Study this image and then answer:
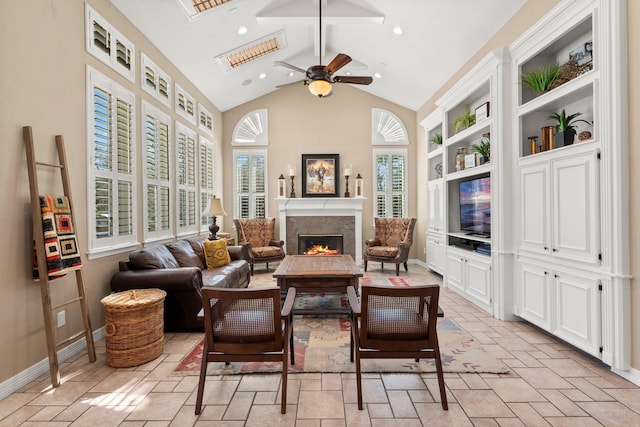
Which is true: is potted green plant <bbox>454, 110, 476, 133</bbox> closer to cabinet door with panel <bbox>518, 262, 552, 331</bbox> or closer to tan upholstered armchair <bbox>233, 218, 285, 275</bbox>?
cabinet door with panel <bbox>518, 262, 552, 331</bbox>

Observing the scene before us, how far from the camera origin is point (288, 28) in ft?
18.0

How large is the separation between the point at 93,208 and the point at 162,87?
7.27ft

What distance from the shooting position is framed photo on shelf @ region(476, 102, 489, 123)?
4.21 m

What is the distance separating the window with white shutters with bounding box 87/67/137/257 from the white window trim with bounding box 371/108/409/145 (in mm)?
5122

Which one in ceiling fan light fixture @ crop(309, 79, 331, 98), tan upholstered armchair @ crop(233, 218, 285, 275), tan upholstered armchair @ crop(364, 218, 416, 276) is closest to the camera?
ceiling fan light fixture @ crop(309, 79, 331, 98)

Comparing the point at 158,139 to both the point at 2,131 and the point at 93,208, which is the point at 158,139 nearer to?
the point at 93,208

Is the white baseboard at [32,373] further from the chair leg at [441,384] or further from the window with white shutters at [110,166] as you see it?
the chair leg at [441,384]

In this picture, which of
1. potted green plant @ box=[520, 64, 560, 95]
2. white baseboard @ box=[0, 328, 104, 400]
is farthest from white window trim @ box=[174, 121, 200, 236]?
potted green plant @ box=[520, 64, 560, 95]

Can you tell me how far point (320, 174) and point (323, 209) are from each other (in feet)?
2.66

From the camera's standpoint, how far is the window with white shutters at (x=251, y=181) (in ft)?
25.3

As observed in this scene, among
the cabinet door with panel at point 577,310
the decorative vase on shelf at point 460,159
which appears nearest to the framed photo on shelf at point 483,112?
the decorative vase on shelf at point 460,159

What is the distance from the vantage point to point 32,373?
2.55m

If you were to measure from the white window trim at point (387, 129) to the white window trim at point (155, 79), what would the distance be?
4.37 m

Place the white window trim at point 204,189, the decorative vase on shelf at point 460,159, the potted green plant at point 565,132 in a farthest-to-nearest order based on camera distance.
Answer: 1. the white window trim at point 204,189
2. the decorative vase on shelf at point 460,159
3. the potted green plant at point 565,132
